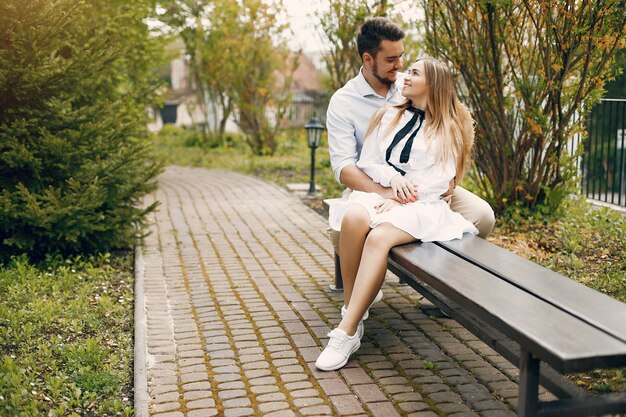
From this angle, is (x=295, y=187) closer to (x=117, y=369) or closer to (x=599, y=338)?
(x=117, y=369)

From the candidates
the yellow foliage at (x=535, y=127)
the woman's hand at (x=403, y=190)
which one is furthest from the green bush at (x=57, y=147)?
the yellow foliage at (x=535, y=127)

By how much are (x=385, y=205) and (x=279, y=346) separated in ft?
3.66

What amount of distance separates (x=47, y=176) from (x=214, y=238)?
2068 mm

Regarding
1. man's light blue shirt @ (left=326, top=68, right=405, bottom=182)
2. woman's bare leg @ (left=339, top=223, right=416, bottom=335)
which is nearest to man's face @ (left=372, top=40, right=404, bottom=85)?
man's light blue shirt @ (left=326, top=68, right=405, bottom=182)

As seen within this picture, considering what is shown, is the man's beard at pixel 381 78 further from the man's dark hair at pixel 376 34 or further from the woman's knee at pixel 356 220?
the woman's knee at pixel 356 220

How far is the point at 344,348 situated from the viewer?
13.7 ft

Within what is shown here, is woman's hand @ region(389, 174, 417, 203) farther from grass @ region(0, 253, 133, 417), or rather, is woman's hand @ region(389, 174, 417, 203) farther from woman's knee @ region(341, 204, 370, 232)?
grass @ region(0, 253, 133, 417)

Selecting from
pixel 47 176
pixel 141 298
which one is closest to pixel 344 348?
pixel 141 298

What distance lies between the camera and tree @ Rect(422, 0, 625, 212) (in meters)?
6.49

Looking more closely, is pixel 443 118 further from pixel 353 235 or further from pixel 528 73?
pixel 528 73

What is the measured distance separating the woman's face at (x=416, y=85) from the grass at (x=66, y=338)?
94.0 inches

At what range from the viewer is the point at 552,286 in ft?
11.0

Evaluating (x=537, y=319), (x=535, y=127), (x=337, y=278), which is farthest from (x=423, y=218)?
(x=535, y=127)

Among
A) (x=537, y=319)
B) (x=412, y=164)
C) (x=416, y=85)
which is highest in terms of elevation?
(x=416, y=85)
